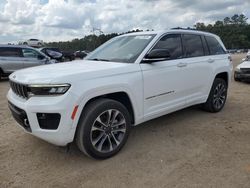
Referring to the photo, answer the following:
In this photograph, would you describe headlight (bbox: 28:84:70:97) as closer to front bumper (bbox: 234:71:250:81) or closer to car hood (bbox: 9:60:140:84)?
car hood (bbox: 9:60:140:84)

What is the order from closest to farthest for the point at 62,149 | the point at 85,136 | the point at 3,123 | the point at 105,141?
the point at 85,136, the point at 105,141, the point at 62,149, the point at 3,123

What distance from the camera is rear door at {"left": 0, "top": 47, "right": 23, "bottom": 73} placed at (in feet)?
40.4

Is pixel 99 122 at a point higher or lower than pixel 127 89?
lower

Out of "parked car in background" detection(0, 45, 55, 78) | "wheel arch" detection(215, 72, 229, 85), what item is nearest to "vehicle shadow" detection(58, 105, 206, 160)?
"wheel arch" detection(215, 72, 229, 85)

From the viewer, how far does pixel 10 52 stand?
1263cm

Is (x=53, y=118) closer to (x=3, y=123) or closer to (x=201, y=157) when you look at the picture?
(x=201, y=157)

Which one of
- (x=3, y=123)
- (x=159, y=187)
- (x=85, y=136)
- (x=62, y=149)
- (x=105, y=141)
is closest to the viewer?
(x=159, y=187)

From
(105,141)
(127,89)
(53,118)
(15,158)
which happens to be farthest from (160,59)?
(15,158)

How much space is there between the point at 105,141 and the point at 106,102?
23.1 inches

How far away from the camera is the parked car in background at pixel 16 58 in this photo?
12.3 meters

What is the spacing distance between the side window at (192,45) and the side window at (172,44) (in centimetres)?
18

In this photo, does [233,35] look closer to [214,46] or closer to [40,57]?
[40,57]

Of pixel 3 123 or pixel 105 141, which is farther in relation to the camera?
pixel 3 123

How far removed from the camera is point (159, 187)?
2.94 meters
